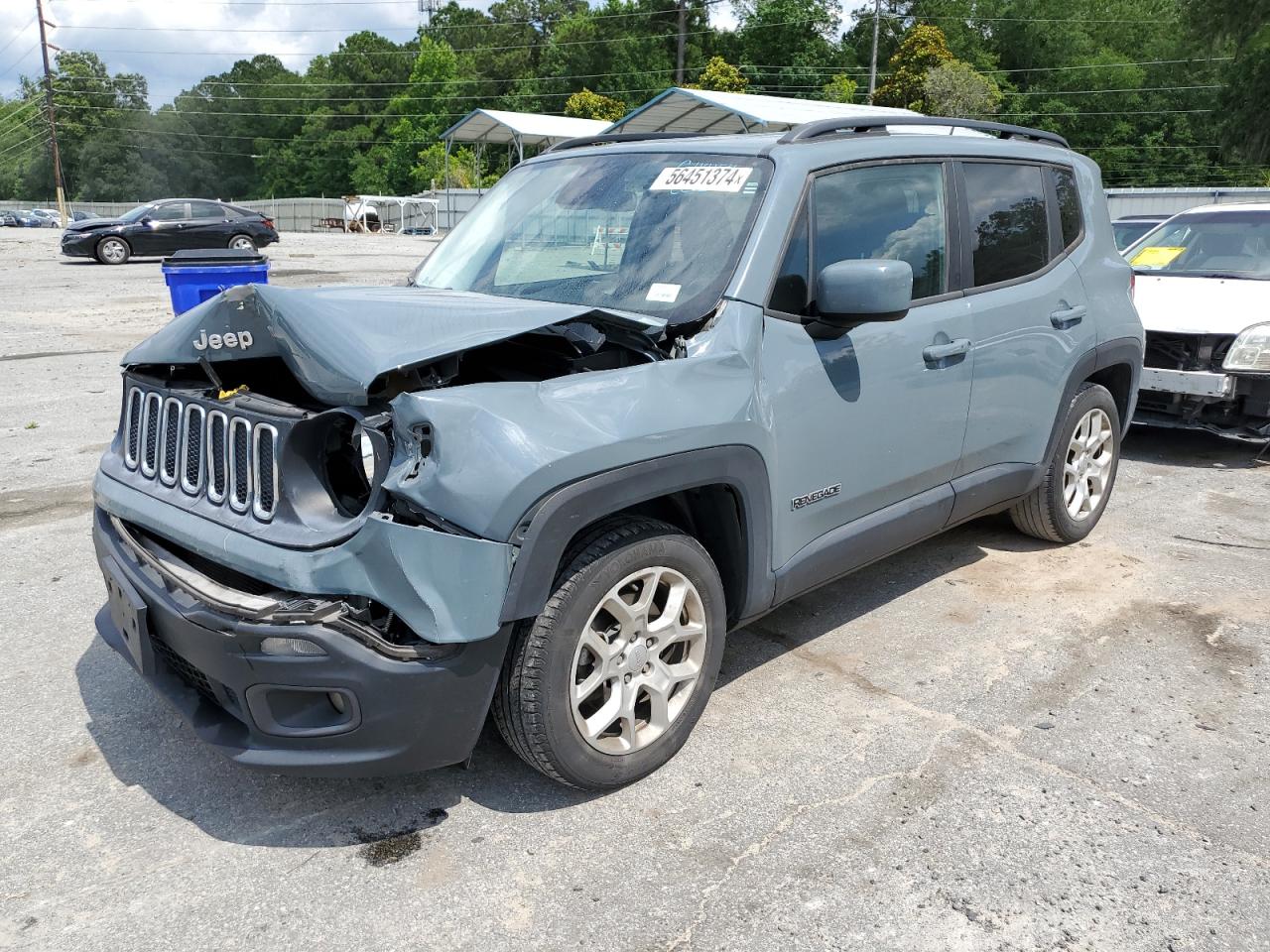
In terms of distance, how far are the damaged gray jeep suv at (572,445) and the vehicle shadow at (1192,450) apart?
343cm

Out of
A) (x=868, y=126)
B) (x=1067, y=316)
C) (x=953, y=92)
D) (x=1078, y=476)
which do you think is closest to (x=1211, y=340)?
(x=1078, y=476)

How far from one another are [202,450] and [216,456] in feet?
0.25

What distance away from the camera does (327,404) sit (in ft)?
9.31

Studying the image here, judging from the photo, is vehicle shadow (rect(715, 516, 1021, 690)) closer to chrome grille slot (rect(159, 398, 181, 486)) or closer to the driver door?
the driver door

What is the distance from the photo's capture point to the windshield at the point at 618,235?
131 inches

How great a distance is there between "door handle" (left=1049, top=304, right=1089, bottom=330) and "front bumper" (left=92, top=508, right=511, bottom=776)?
10.0 feet

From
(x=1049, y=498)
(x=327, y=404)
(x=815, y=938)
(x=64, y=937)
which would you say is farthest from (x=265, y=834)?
(x=1049, y=498)

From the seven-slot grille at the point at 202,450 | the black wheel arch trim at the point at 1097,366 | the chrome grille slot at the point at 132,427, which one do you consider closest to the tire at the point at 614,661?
the seven-slot grille at the point at 202,450

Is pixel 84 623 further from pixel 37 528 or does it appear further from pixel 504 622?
pixel 504 622

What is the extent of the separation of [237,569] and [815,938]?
1708mm

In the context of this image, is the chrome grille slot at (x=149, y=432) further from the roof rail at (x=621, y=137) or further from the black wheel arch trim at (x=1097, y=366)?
the black wheel arch trim at (x=1097, y=366)

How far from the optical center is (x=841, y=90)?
199 feet

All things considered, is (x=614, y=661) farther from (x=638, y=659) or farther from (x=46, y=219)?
(x=46, y=219)

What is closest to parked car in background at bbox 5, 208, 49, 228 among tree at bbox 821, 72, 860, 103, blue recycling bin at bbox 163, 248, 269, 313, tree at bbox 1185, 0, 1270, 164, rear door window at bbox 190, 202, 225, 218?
rear door window at bbox 190, 202, 225, 218
